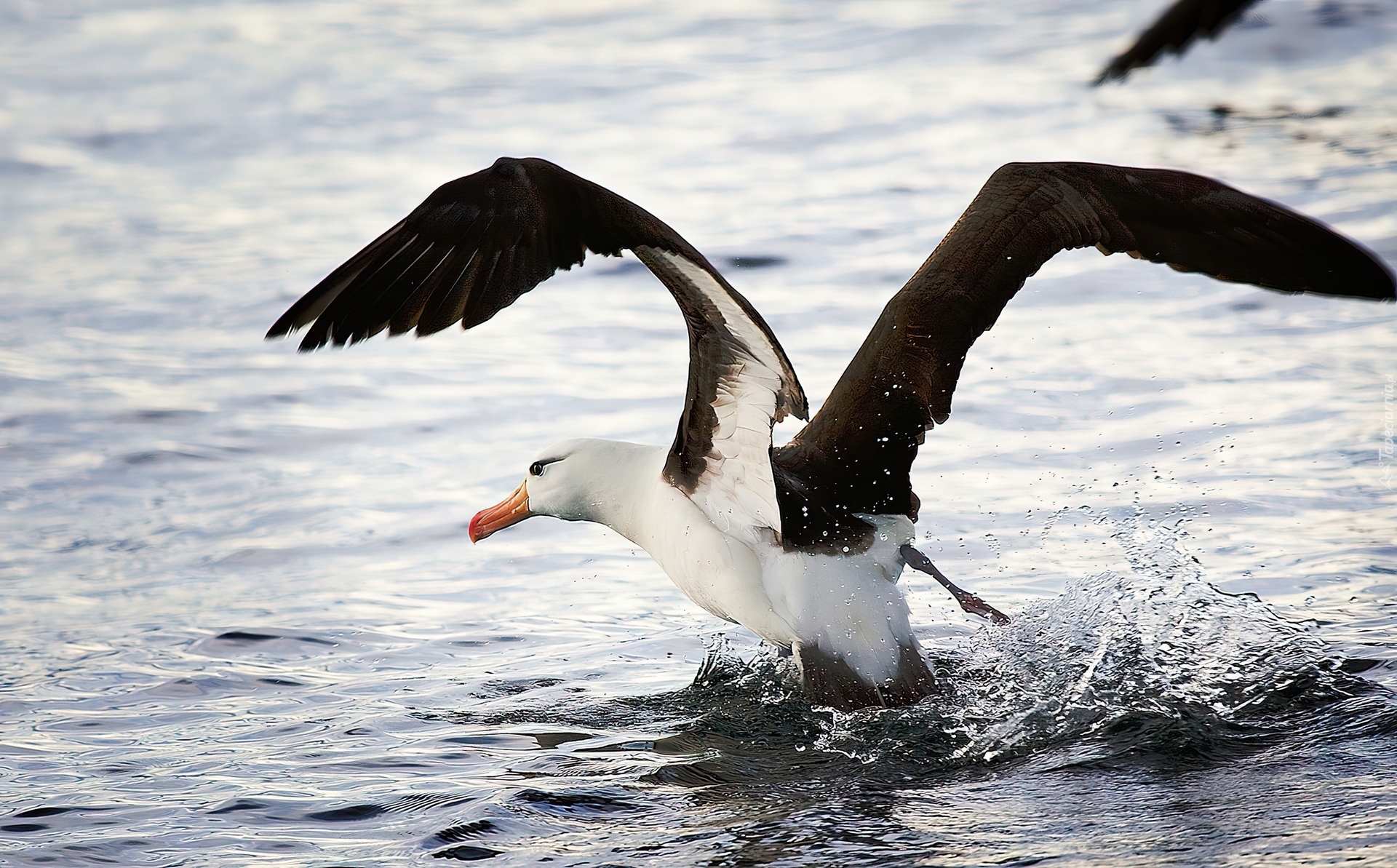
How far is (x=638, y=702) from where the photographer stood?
18.8 ft

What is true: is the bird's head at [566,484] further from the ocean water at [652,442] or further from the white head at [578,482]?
the ocean water at [652,442]

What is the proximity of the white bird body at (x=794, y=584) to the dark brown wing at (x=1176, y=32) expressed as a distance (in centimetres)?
179

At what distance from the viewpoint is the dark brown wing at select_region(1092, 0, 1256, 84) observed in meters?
5.79

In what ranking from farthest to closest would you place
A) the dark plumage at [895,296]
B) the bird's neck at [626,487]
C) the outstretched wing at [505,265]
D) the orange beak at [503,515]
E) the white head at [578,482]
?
the orange beak at [503,515] < the white head at [578,482] < the bird's neck at [626,487] < the dark plumage at [895,296] < the outstretched wing at [505,265]

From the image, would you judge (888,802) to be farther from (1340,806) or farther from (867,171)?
(867,171)

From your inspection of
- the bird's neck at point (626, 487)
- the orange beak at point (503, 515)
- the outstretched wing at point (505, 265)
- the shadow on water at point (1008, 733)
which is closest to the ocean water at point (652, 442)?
the shadow on water at point (1008, 733)

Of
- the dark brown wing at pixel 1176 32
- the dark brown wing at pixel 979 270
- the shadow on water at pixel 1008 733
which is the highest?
the dark brown wing at pixel 1176 32

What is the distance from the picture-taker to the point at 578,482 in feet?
20.5

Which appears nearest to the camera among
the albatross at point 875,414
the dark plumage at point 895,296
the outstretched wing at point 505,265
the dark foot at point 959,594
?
the outstretched wing at point 505,265

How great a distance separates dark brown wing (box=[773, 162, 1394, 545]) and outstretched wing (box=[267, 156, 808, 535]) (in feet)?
1.81

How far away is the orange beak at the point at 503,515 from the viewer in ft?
21.1

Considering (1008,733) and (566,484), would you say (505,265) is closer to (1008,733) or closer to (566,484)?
(566,484)

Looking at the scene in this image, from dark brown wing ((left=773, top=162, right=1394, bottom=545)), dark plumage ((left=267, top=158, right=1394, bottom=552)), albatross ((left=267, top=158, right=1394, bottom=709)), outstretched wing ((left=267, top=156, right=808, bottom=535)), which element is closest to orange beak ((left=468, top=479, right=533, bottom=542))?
albatross ((left=267, top=158, right=1394, bottom=709))

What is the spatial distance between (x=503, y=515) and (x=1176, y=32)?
3126 millimetres
